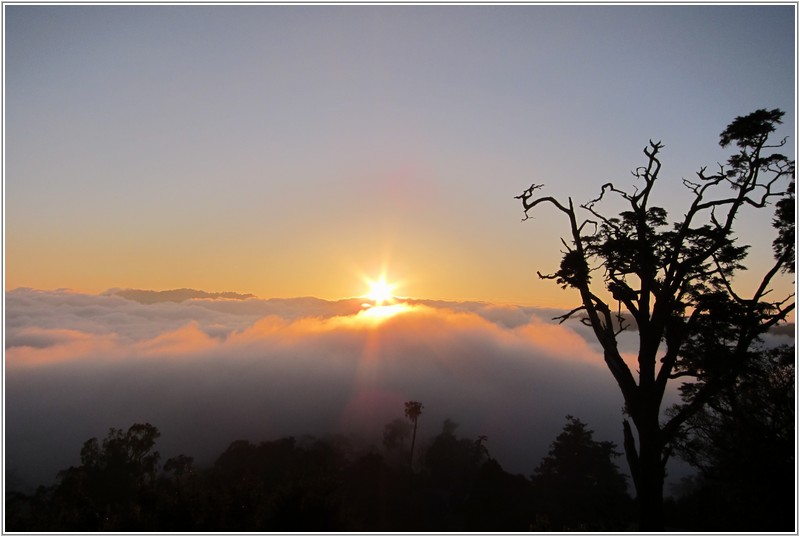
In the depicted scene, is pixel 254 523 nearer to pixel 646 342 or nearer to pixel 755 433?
pixel 646 342

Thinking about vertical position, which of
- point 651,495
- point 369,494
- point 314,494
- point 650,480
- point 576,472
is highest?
point 650,480

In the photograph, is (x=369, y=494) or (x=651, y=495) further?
(x=369, y=494)

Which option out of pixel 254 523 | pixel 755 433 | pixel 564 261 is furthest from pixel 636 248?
pixel 254 523

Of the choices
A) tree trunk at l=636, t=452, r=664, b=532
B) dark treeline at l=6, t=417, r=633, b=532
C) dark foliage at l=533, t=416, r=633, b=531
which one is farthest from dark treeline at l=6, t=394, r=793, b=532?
tree trunk at l=636, t=452, r=664, b=532

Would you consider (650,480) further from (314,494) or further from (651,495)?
(314,494)

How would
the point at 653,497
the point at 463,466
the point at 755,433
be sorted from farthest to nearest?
the point at 463,466 → the point at 755,433 → the point at 653,497

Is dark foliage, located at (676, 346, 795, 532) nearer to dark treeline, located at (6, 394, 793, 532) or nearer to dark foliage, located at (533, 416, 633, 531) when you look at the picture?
dark treeline, located at (6, 394, 793, 532)

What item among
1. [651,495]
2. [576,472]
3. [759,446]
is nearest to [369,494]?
[576,472]

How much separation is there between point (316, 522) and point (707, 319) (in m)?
18.7

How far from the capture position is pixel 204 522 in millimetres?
18031

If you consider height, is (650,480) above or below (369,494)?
above

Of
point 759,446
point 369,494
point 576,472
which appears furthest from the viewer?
point 576,472

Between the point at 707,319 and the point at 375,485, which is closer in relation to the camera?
the point at 707,319

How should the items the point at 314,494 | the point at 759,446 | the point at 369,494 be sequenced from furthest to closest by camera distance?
the point at 369,494 < the point at 314,494 < the point at 759,446
